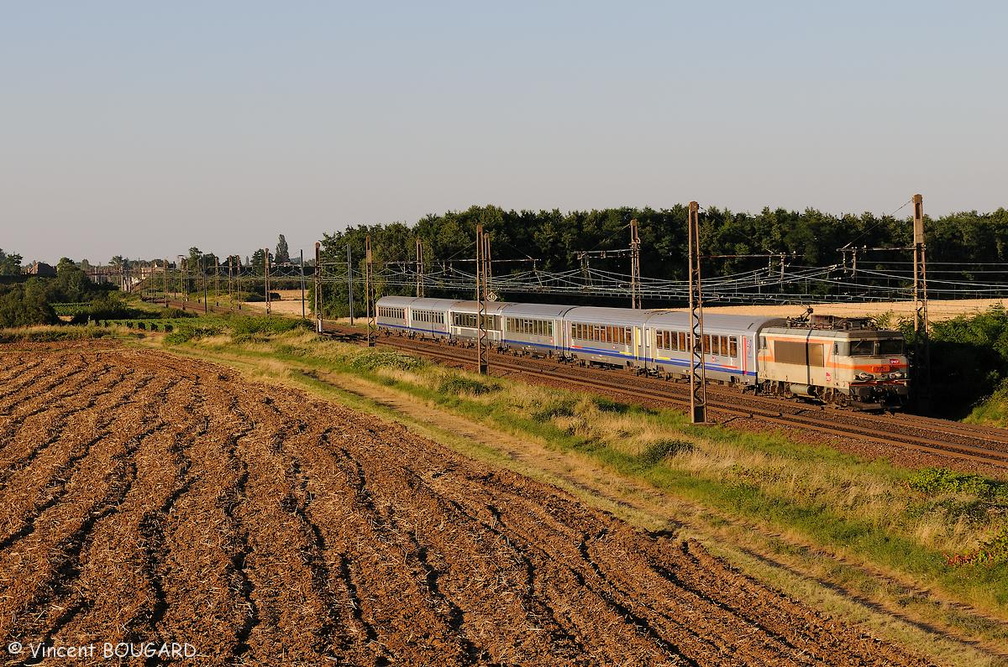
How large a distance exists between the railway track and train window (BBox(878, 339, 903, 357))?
7.75 ft

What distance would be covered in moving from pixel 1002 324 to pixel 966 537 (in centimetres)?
2523

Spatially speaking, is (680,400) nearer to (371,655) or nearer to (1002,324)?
(1002,324)

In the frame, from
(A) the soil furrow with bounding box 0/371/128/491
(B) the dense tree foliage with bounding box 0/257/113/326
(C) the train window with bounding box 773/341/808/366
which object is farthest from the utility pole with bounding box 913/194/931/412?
(B) the dense tree foliage with bounding box 0/257/113/326

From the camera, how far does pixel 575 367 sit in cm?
5519

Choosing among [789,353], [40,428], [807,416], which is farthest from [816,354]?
[40,428]

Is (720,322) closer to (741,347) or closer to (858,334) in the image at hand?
(741,347)

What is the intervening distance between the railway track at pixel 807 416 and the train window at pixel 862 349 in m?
2.31

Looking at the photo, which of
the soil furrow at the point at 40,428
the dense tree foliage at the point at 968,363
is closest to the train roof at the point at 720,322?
the dense tree foliage at the point at 968,363

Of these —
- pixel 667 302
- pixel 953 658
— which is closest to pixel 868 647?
pixel 953 658

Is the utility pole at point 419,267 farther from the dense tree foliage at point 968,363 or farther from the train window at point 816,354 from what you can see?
the dense tree foliage at point 968,363

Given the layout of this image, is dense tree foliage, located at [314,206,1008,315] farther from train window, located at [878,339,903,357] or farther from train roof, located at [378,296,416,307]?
train window, located at [878,339,903,357]

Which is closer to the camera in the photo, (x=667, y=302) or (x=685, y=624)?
(x=685, y=624)

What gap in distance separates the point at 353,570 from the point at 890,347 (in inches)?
1005

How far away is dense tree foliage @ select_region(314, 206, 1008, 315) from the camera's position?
375 feet
